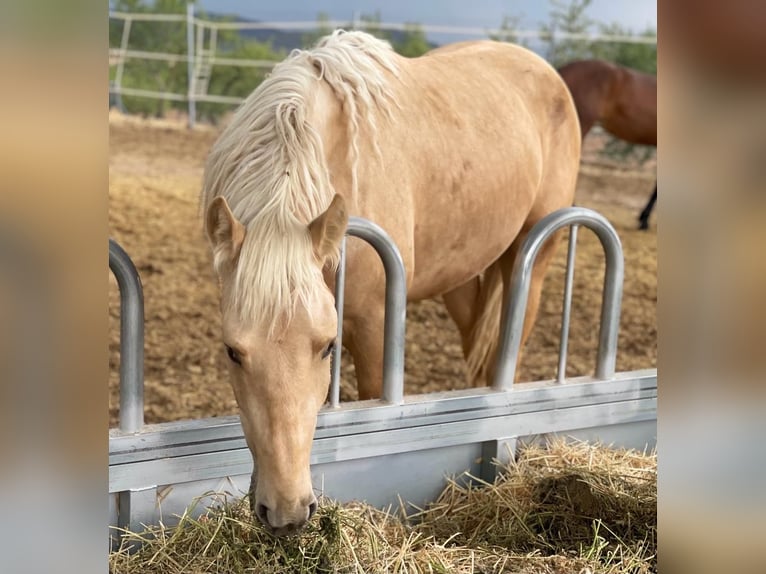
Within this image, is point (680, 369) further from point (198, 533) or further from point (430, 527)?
point (430, 527)

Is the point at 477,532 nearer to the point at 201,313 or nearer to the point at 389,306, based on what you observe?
the point at 389,306

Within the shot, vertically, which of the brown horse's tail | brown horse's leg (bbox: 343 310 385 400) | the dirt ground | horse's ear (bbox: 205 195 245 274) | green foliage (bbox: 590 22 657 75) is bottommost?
the dirt ground

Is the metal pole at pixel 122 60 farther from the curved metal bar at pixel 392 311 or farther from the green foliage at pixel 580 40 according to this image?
the curved metal bar at pixel 392 311

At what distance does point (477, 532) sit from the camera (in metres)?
1.99

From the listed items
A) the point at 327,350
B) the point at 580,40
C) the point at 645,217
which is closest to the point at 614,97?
the point at 645,217

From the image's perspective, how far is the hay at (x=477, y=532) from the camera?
163 centimetres

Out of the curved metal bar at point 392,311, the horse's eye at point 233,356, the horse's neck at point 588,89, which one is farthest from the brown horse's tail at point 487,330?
the horse's neck at point 588,89

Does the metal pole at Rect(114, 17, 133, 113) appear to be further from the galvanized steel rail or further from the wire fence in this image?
the galvanized steel rail

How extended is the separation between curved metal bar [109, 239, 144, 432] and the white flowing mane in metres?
0.25

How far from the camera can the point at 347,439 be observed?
1.95 m

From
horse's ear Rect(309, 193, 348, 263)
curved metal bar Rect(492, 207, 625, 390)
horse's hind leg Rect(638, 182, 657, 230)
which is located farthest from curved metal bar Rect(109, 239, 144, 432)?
horse's hind leg Rect(638, 182, 657, 230)

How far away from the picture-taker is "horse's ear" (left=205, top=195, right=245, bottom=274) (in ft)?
5.07

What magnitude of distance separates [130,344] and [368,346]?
0.84 metres

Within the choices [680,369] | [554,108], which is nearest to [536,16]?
[554,108]
